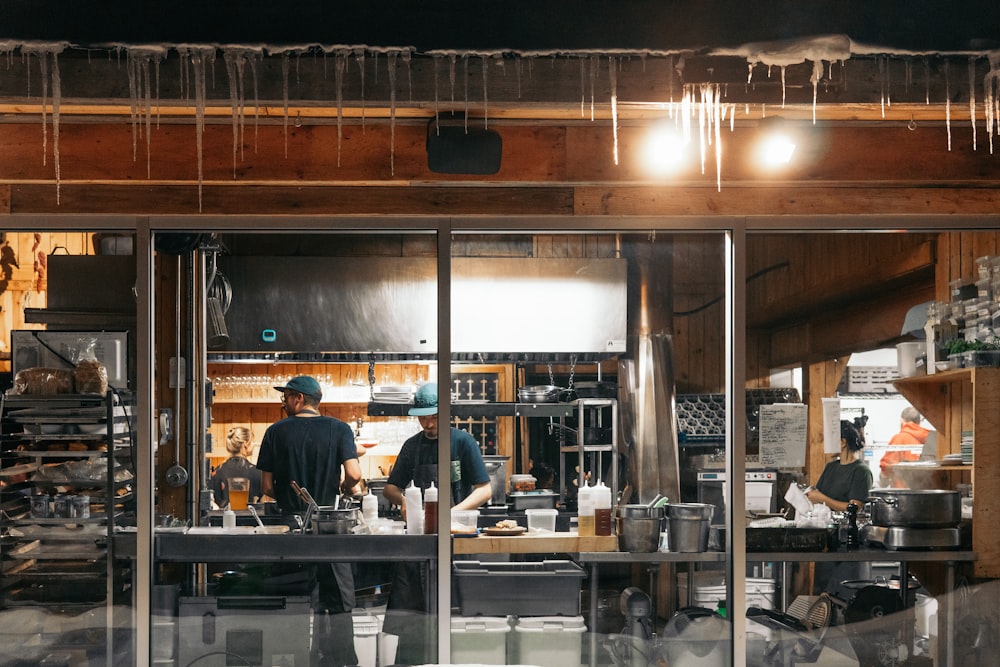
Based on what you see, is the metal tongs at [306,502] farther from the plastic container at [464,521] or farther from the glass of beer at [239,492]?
the plastic container at [464,521]

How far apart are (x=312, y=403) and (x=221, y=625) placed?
1203 millimetres

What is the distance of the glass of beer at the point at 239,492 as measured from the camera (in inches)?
200

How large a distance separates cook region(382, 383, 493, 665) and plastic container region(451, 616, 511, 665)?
0.12 meters

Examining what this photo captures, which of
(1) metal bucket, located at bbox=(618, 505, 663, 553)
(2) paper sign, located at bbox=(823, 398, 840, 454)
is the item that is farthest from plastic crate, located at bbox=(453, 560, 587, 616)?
(2) paper sign, located at bbox=(823, 398, 840, 454)

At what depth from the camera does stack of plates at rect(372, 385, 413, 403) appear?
16.7 feet

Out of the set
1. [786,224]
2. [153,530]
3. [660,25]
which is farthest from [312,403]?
[660,25]

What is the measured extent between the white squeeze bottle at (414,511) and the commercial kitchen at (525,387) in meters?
0.09

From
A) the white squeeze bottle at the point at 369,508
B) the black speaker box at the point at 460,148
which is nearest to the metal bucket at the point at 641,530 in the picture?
the white squeeze bottle at the point at 369,508

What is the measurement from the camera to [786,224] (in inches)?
178

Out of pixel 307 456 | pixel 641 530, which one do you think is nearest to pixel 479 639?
pixel 641 530

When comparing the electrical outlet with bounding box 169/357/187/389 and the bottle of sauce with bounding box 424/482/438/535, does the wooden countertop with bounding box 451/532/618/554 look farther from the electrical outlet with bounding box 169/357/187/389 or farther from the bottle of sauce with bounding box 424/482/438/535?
the electrical outlet with bounding box 169/357/187/389

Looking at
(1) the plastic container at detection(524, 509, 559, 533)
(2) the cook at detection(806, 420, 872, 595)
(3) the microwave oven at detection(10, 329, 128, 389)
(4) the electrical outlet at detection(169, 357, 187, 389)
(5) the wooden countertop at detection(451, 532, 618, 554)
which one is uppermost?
(3) the microwave oven at detection(10, 329, 128, 389)

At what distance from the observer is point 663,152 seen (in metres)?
4.46

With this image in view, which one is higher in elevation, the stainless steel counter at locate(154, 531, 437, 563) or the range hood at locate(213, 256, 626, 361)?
the range hood at locate(213, 256, 626, 361)
